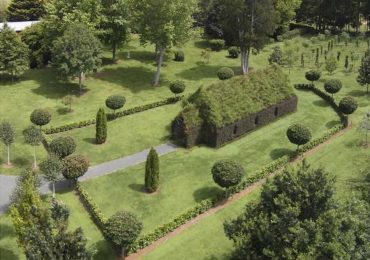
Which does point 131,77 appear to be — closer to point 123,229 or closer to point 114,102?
point 114,102

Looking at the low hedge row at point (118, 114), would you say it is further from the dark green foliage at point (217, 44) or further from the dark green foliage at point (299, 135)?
the dark green foliage at point (217, 44)

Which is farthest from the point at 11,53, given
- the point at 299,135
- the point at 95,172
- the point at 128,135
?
the point at 299,135

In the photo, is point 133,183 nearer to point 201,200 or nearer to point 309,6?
point 201,200

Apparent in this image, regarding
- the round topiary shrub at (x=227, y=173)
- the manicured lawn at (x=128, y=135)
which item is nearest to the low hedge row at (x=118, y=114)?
the manicured lawn at (x=128, y=135)

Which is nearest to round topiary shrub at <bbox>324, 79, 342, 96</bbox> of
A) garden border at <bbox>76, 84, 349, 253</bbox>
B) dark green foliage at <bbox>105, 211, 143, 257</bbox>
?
garden border at <bbox>76, 84, 349, 253</bbox>

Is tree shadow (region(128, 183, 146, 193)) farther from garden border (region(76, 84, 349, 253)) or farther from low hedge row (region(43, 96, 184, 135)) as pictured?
low hedge row (region(43, 96, 184, 135))
